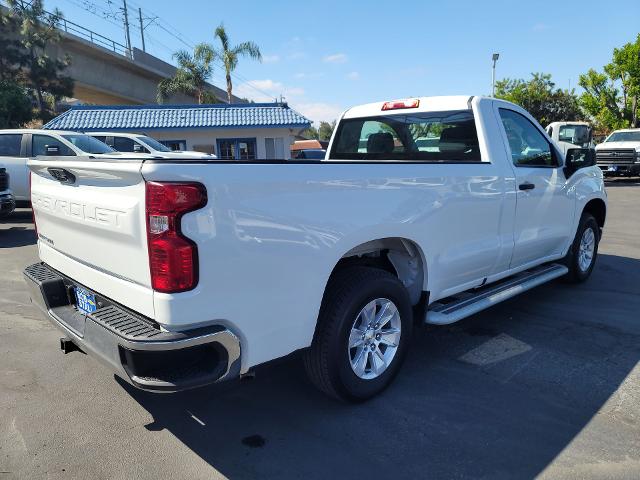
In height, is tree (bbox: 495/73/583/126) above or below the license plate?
above

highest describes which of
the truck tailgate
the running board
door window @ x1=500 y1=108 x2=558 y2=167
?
door window @ x1=500 y1=108 x2=558 y2=167

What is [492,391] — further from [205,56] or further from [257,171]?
[205,56]

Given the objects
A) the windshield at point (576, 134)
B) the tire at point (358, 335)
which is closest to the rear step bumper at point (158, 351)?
the tire at point (358, 335)

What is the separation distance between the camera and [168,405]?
3170mm

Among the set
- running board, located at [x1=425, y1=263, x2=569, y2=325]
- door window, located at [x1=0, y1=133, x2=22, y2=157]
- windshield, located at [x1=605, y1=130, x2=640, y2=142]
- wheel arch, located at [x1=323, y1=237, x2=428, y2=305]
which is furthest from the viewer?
windshield, located at [x1=605, y1=130, x2=640, y2=142]

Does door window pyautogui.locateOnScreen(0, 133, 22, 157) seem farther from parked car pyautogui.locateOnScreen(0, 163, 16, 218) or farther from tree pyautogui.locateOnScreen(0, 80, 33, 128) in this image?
tree pyautogui.locateOnScreen(0, 80, 33, 128)

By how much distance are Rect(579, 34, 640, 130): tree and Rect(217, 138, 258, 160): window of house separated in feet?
73.6

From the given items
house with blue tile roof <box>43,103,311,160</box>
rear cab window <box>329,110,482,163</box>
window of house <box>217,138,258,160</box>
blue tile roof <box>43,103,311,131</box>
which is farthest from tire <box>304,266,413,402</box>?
window of house <box>217,138,258,160</box>

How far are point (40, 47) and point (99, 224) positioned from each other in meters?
34.7

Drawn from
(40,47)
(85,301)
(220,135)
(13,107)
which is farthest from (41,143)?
(40,47)

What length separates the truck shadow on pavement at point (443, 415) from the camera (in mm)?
2572

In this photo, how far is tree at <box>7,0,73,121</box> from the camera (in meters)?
30.3

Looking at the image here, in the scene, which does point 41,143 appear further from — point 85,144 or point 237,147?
point 237,147

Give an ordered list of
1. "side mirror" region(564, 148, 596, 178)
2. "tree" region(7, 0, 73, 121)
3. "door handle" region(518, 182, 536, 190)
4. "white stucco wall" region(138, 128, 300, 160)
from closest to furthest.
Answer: "door handle" region(518, 182, 536, 190)
"side mirror" region(564, 148, 596, 178)
"white stucco wall" region(138, 128, 300, 160)
"tree" region(7, 0, 73, 121)
